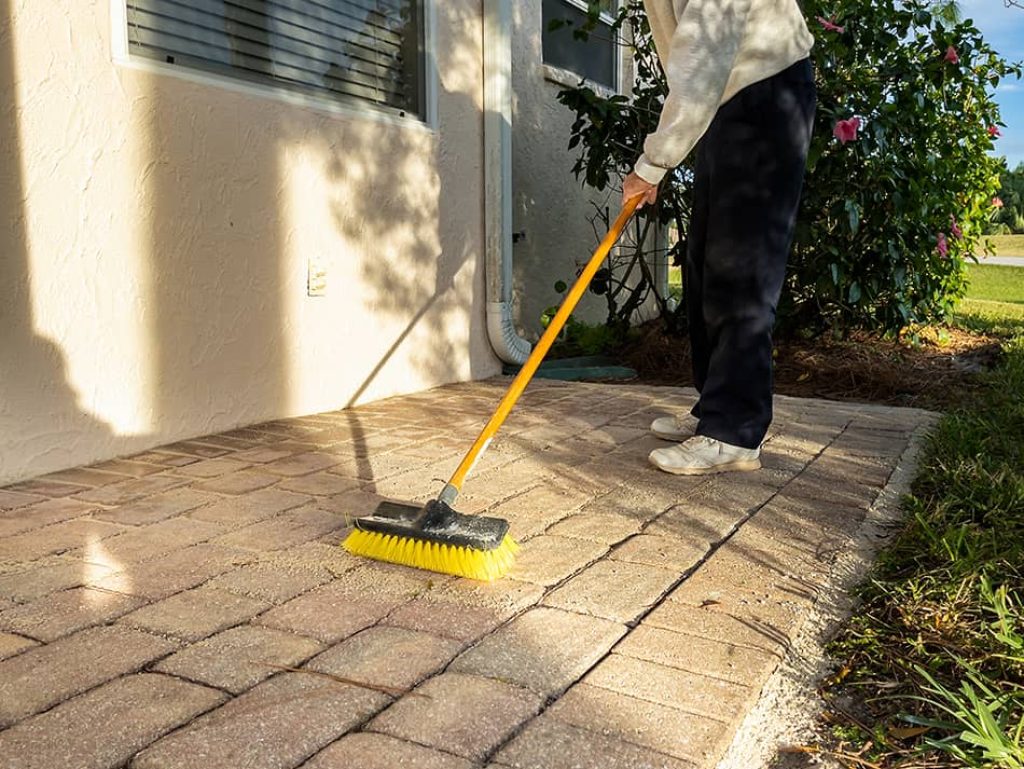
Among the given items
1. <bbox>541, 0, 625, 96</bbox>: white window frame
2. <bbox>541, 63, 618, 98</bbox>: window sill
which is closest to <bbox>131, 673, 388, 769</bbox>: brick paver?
<bbox>541, 63, 618, 98</bbox>: window sill

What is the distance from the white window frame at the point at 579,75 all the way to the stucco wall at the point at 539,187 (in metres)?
0.05

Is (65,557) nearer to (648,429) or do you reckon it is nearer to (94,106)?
(94,106)

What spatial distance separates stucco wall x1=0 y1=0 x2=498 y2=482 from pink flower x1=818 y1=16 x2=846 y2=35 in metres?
1.70

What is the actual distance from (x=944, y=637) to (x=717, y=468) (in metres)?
1.33

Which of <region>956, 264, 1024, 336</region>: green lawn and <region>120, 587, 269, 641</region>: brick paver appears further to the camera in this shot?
<region>956, 264, 1024, 336</region>: green lawn

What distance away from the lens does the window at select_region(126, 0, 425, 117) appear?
3205 millimetres

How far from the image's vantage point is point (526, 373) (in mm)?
2494

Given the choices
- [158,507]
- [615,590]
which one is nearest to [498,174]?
[158,507]

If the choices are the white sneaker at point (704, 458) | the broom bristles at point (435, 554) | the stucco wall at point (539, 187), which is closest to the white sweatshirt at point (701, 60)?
the white sneaker at point (704, 458)

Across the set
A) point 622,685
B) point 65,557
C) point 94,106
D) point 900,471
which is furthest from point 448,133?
point 622,685

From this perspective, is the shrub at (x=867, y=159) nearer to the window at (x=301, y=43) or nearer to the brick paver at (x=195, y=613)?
the window at (x=301, y=43)

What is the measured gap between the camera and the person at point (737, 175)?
8.80ft

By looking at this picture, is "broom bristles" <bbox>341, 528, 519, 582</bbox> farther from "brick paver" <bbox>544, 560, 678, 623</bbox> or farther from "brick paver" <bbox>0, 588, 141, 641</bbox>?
"brick paver" <bbox>0, 588, 141, 641</bbox>

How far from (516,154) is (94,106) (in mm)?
3195
